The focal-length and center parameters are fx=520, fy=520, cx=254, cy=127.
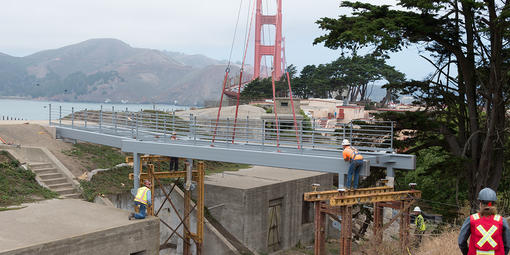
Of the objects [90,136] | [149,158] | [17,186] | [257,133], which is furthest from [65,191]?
[257,133]

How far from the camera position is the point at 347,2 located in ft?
64.6

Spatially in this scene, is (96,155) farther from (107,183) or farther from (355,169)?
(355,169)

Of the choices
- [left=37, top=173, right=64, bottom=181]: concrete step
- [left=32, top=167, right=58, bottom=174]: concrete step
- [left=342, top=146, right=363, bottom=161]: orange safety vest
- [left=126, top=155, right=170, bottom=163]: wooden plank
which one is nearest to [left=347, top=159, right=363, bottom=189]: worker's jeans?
[left=342, top=146, right=363, bottom=161]: orange safety vest

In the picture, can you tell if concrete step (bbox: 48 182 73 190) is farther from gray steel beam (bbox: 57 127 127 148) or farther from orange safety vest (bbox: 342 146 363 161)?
orange safety vest (bbox: 342 146 363 161)

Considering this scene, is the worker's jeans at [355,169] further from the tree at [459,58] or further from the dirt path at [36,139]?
the dirt path at [36,139]

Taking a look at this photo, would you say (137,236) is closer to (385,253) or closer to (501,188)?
(385,253)

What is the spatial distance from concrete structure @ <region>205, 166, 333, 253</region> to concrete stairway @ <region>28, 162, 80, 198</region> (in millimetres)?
6687

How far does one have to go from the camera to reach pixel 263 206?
24625mm

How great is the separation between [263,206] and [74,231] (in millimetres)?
12014

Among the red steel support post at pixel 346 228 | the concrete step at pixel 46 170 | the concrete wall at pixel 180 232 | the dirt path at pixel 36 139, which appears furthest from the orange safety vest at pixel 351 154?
the dirt path at pixel 36 139

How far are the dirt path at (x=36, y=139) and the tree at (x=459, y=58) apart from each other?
1209cm

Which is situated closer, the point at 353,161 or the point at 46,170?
the point at 353,161

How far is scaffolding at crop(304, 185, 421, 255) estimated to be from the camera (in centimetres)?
1488

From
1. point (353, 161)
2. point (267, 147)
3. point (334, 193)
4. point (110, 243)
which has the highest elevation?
point (267, 147)
